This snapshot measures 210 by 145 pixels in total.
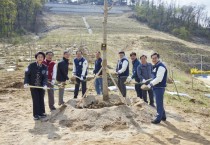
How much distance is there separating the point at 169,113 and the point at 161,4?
8139 cm

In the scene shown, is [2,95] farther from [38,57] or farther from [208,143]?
[208,143]

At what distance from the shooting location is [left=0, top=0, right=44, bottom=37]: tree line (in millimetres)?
41694

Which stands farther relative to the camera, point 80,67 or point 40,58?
point 80,67

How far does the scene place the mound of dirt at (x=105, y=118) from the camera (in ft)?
23.2

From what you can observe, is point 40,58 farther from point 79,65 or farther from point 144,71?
point 144,71

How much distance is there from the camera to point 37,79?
763 centimetres

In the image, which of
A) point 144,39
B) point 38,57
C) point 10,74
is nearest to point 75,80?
point 38,57

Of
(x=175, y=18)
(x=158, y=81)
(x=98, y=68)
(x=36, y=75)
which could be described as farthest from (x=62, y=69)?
(x=175, y=18)

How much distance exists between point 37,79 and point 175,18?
76.4m

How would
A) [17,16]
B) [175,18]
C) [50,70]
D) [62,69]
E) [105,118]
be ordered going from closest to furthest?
[105,118] → [50,70] → [62,69] → [17,16] → [175,18]

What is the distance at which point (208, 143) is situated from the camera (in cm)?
641

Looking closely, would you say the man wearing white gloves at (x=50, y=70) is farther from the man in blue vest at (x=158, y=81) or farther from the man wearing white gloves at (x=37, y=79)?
the man in blue vest at (x=158, y=81)

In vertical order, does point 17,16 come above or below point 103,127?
above

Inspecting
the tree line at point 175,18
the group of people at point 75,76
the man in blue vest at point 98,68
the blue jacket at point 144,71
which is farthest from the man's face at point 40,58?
the tree line at point 175,18
